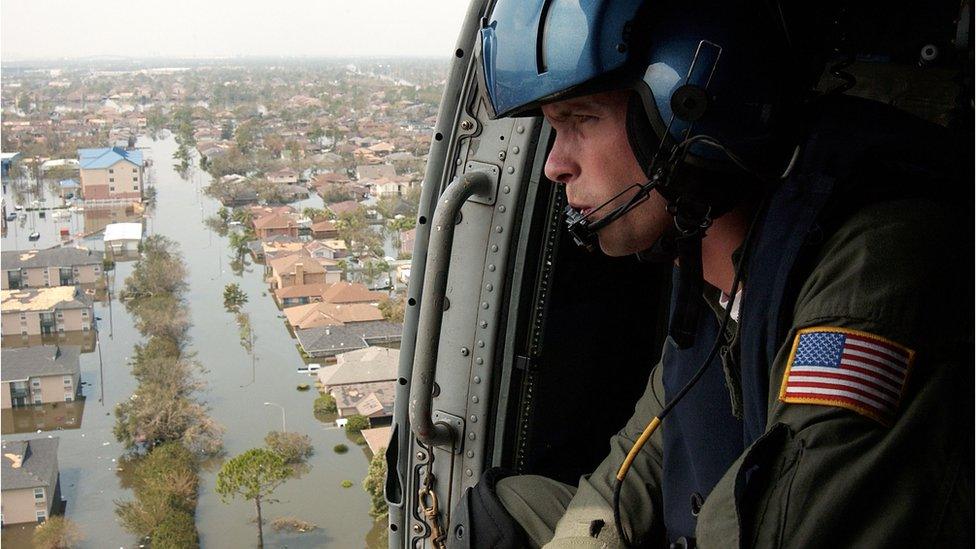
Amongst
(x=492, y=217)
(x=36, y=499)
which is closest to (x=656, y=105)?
(x=492, y=217)

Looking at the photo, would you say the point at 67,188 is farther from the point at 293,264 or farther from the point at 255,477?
the point at 255,477

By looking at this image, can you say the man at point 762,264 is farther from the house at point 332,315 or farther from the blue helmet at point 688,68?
the house at point 332,315

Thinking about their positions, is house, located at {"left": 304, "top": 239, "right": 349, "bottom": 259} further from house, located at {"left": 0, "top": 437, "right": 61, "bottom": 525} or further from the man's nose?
the man's nose

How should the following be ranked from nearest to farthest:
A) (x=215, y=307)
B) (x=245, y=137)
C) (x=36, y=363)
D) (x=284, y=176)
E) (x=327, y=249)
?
(x=36, y=363) → (x=327, y=249) → (x=215, y=307) → (x=284, y=176) → (x=245, y=137)

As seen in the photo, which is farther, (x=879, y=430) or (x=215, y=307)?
(x=215, y=307)

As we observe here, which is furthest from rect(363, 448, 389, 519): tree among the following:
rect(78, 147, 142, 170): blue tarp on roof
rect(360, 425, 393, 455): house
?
rect(78, 147, 142, 170): blue tarp on roof

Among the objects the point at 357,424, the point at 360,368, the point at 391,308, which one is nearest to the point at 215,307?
the point at 391,308

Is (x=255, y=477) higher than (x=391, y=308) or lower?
lower

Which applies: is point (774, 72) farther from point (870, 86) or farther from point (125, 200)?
point (125, 200)
